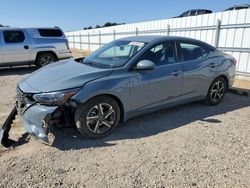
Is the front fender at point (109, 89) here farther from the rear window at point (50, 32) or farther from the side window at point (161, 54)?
the rear window at point (50, 32)

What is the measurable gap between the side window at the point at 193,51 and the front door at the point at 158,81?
0.28 m

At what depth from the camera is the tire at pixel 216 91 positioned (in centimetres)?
574

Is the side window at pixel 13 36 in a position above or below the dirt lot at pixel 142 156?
above

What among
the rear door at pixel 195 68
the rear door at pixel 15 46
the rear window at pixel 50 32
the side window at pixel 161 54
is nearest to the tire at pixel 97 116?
the side window at pixel 161 54

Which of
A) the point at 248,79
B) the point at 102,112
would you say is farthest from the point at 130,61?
the point at 248,79

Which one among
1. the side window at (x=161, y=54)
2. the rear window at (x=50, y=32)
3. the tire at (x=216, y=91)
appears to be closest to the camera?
the side window at (x=161, y=54)

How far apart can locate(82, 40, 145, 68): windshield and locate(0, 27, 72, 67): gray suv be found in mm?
6705

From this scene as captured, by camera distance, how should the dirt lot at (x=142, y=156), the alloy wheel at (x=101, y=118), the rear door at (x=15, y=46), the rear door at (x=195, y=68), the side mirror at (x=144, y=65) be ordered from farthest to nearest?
the rear door at (x=15, y=46) → the rear door at (x=195, y=68) → the side mirror at (x=144, y=65) → the alloy wheel at (x=101, y=118) → the dirt lot at (x=142, y=156)

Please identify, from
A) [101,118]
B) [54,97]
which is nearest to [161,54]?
[101,118]

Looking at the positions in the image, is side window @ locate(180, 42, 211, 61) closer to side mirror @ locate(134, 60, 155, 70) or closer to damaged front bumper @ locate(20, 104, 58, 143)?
side mirror @ locate(134, 60, 155, 70)

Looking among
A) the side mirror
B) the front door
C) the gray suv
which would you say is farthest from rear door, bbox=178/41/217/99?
the gray suv

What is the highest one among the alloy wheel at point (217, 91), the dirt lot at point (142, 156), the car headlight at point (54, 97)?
the car headlight at point (54, 97)

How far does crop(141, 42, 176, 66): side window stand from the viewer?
466cm

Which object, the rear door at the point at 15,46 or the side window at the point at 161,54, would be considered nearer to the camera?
the side window at the point at 161,54
